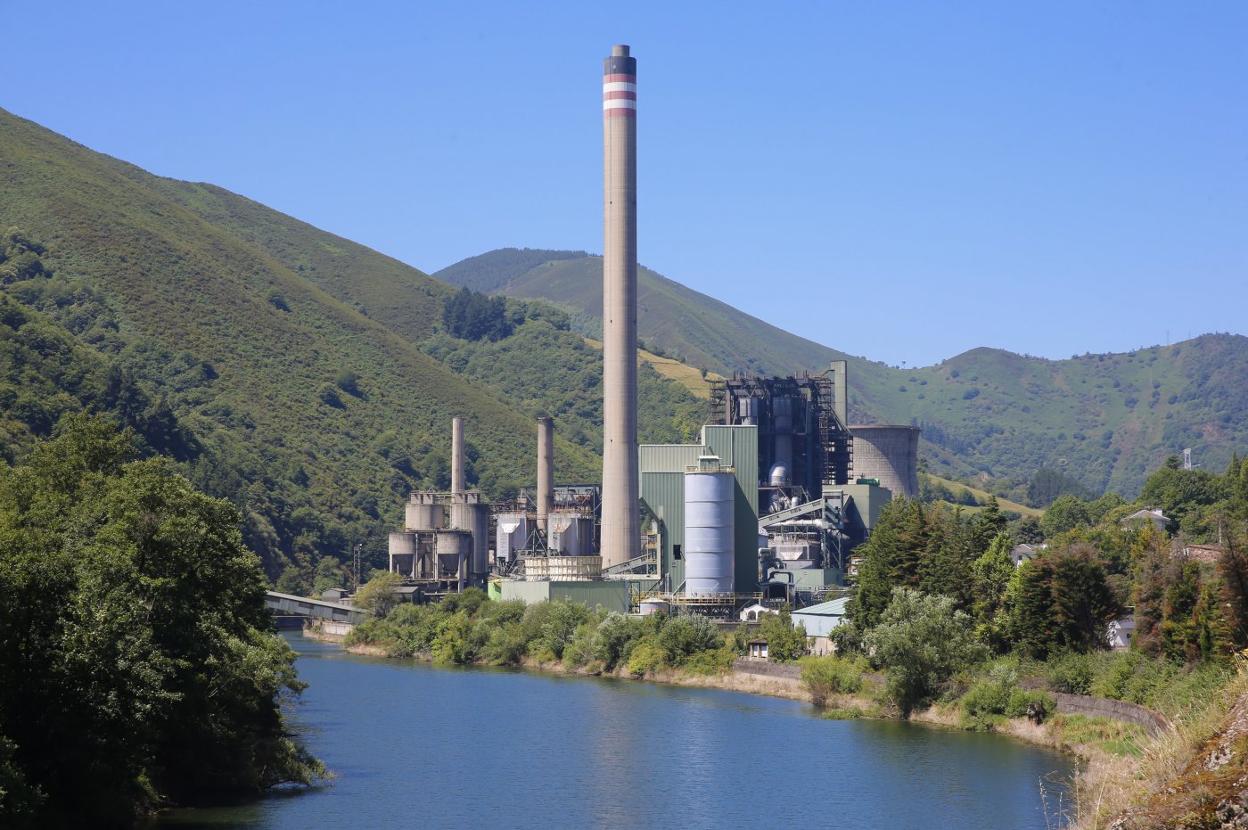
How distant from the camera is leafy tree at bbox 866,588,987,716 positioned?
61500mm

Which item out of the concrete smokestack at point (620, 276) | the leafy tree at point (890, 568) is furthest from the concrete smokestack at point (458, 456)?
the leafy tree at point (890, 568)

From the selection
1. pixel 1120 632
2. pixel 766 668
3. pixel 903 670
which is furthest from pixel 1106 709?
pixel 766 668

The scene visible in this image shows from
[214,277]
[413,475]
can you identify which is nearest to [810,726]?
[413,475]

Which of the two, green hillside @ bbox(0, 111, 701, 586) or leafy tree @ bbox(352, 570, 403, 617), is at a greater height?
green hillside @ bbox(0, 111, 701, 586)

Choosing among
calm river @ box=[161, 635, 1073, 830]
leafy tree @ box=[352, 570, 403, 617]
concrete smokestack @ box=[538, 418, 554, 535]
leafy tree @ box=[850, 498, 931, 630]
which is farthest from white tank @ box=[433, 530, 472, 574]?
leafy tree @ box=[850, 498, 931, 630]

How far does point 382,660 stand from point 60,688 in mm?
66752

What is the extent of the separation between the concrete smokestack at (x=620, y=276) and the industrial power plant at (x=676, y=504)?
9 cm

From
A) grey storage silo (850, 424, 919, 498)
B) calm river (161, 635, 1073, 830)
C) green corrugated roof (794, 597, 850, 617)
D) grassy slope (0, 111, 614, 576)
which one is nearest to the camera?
calm river (161, 635, 1073, 830)

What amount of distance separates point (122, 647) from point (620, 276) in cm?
7256

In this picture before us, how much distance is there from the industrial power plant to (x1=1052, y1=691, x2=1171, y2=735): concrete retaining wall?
3932 cm

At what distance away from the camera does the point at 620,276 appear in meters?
104

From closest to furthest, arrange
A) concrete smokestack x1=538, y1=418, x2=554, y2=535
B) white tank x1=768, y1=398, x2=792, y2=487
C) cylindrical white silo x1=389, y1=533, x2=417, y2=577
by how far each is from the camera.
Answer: white tank x1=768, y1=398, x2=792, y2=487
concrete smokestack x1=538, y1=418, x2=554, y2=535
cylindrical white silo x1=389, y1=533, x2=417, y2=577

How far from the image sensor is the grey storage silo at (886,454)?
124 meters

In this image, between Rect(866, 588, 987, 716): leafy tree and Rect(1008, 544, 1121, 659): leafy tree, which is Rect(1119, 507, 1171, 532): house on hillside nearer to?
Rect(1008, 544, 1121, 659): leafy tree
